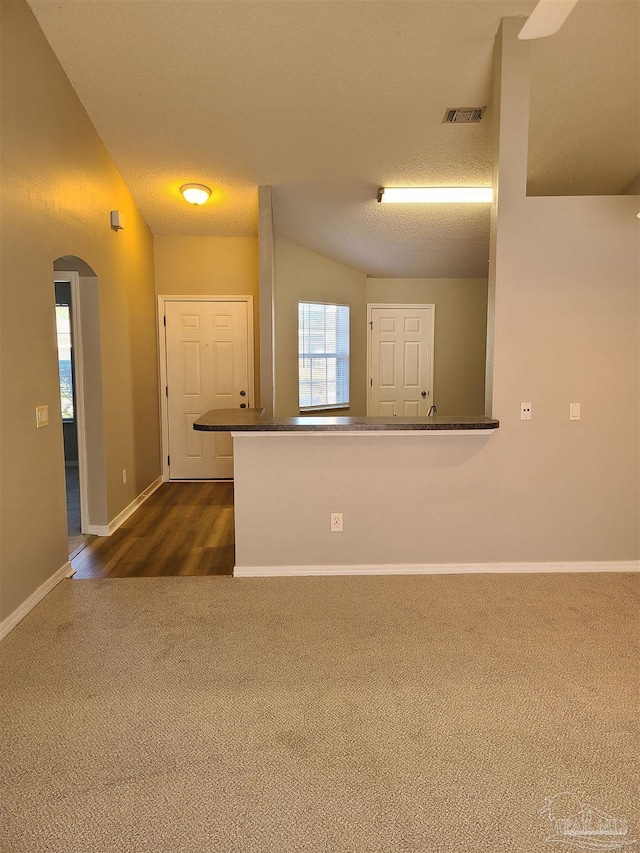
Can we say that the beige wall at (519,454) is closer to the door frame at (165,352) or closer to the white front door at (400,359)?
the door frame at (165,352)

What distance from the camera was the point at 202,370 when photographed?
563 centimetres

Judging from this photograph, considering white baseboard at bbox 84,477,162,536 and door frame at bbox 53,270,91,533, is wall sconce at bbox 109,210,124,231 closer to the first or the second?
door frame at bbox 53,270,91,533

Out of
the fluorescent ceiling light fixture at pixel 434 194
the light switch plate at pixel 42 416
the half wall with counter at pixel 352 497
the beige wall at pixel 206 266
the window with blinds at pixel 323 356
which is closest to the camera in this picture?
the light switch plate at pixel 42 416

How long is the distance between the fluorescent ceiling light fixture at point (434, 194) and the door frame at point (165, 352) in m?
1.91

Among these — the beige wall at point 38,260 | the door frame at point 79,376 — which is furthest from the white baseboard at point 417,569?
the door frame at point 79,376

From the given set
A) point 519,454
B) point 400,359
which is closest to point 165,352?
point 400,359

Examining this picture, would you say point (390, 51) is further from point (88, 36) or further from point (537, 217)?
point (88, 36)

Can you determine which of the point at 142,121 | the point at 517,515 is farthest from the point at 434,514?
the point at 142,121

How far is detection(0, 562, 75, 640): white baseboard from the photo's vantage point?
2.52m

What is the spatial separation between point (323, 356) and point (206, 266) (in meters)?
1.62

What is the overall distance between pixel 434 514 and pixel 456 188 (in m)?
2.76

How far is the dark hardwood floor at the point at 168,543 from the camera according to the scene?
336 cm

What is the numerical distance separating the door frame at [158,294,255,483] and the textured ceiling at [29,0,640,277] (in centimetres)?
105
